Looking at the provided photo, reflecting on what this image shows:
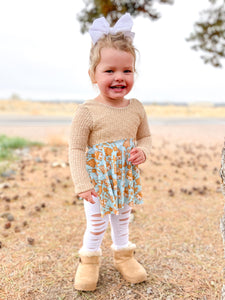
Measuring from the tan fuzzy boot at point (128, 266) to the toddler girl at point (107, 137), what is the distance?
11.0 inches

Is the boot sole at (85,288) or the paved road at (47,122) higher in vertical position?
the paved road at (47,122)

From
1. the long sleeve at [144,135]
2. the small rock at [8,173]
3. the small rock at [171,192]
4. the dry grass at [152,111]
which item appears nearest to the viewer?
the long sleeve at [144,135]

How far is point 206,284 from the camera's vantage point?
262cm

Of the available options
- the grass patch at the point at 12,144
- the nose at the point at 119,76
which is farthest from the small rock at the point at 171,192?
the grass patch at the point at 12,144

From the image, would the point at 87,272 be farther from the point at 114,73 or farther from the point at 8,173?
the point at 8,173

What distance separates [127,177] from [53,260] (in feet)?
4.23

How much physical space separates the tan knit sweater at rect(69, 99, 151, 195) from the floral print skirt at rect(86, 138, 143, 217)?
0.07 metres

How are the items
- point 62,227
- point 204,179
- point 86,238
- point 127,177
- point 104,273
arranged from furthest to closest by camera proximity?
1. point 204,179
2. point 62,227
3. point 104,273
4. point 86,238
5. point 127,177

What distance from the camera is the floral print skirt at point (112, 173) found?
7.48 ft

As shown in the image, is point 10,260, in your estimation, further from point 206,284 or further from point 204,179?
point 204,179

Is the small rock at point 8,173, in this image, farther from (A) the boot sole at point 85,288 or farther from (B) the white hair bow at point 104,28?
(B) the white hair bow at point 104,28

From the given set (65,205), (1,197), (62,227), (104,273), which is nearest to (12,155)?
(1,197)

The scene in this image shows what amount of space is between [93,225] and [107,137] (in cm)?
74

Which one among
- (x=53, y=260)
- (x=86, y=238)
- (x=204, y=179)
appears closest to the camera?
(x=86, y=238)
